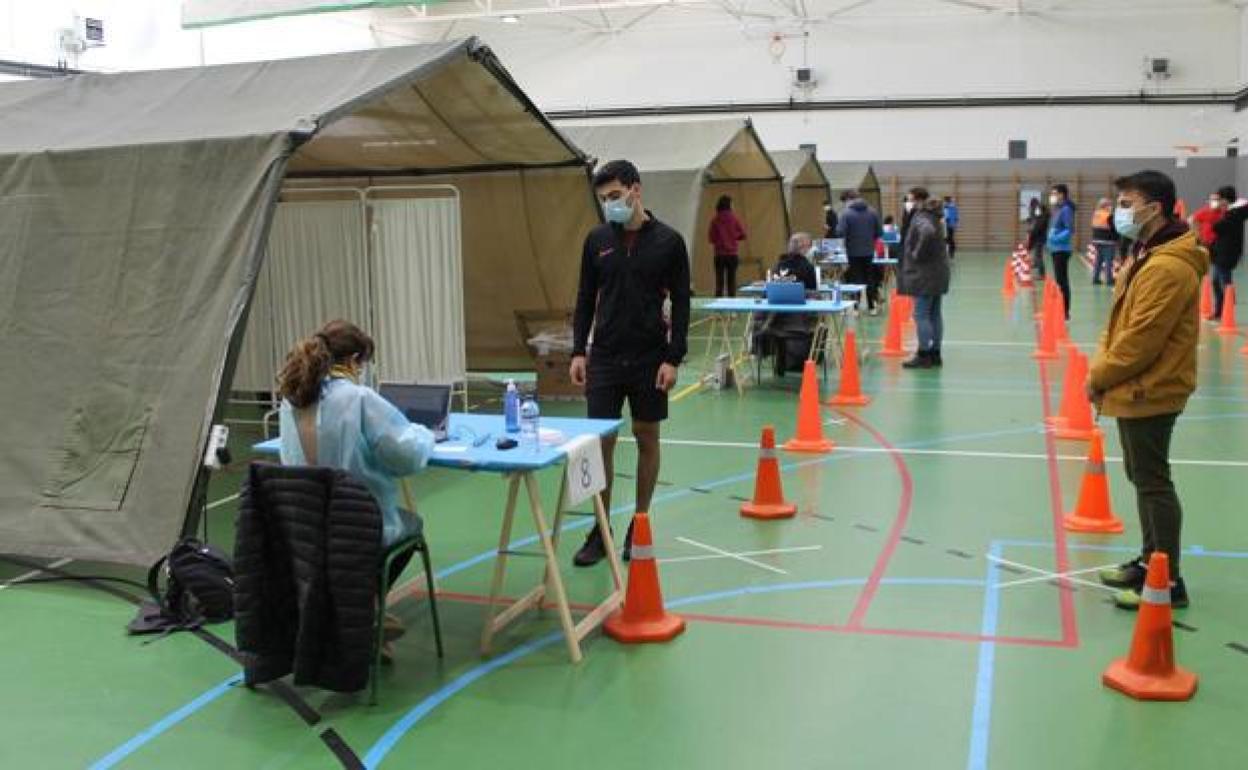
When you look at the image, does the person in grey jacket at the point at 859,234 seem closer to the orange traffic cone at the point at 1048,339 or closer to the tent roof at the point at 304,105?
the orange traffic cone at the point at 1048,339

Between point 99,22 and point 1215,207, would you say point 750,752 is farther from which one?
point 99,22

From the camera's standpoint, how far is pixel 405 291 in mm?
7766

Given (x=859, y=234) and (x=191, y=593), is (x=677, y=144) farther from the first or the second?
(x=191, y=593)

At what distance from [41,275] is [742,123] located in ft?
37.9

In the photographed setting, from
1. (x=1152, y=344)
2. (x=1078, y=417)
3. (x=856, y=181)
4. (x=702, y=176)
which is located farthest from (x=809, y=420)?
(x=856, y=181)

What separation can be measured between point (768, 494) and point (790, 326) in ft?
14.9

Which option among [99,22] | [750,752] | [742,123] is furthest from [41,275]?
[99,22]

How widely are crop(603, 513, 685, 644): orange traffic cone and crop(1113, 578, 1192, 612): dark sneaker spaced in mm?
1741

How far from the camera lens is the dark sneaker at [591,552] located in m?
5.18

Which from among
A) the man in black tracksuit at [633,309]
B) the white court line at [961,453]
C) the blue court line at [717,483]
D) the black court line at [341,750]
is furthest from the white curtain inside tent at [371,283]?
the black court line at [341,750]

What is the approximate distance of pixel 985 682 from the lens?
3869 millimetres

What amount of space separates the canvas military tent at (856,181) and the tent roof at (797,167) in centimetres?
306

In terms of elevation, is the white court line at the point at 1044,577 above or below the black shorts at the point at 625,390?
below

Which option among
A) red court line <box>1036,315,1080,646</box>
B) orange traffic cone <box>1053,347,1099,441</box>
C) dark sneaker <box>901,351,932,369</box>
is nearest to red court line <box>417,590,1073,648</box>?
red court line <box>1036,315,1080,646</box>
